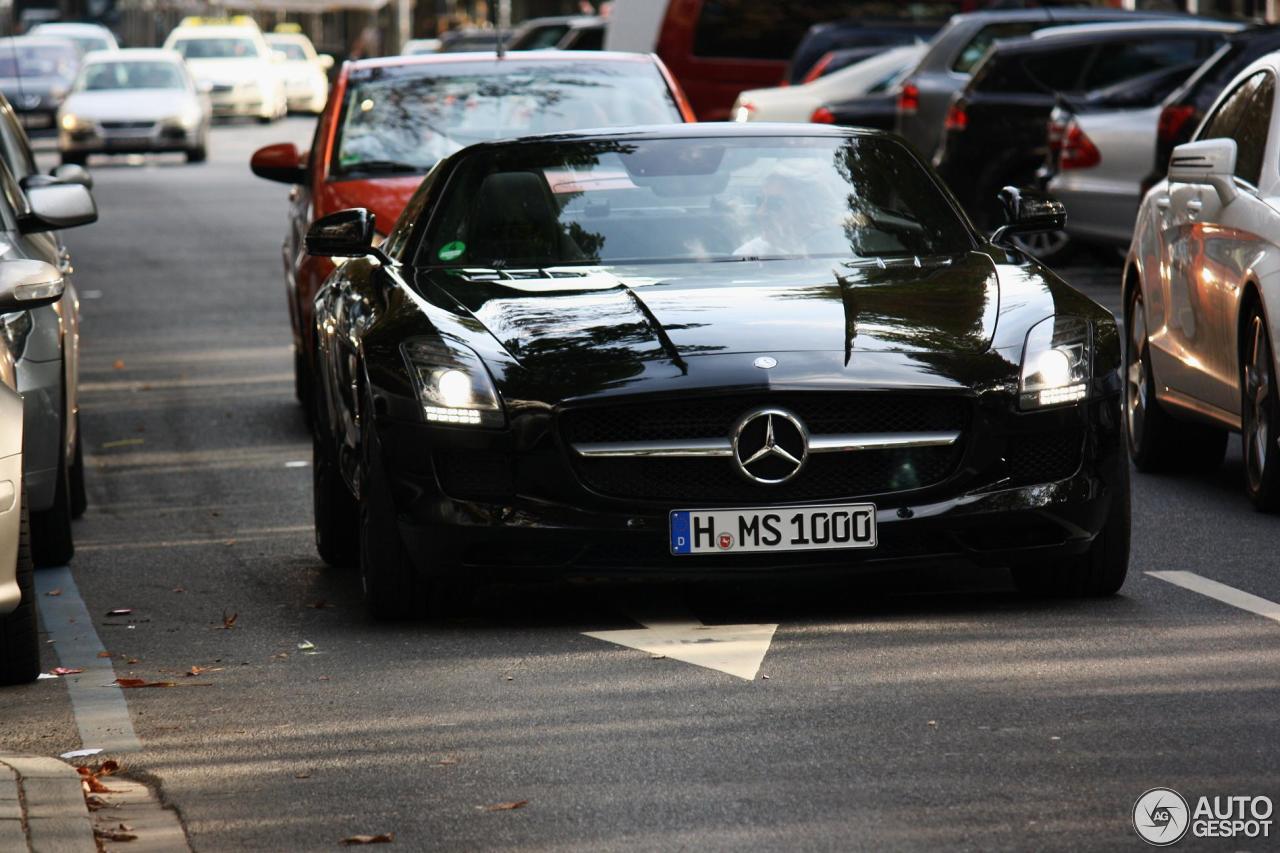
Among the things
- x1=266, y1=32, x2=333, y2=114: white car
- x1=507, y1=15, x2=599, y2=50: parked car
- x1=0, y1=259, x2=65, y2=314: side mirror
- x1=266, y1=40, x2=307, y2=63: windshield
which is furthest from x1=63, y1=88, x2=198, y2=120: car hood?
x1=0, y1=259, x2=65, y2=314: side mirror

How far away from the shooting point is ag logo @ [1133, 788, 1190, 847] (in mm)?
4852

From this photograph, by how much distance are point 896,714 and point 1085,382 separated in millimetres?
1551

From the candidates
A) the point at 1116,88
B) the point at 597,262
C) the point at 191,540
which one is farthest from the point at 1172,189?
the point at 1116,88

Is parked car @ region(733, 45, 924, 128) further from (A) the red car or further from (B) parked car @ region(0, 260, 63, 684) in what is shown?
(B) parked car @ region(0, 260, 63, 684)

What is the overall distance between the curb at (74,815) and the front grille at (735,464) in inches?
70.8

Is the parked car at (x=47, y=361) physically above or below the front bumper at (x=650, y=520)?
below

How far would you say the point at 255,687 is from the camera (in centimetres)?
664

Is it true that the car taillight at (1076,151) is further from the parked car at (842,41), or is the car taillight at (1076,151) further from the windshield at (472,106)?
the parked car at (842,41)

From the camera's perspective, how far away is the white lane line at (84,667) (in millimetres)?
6164

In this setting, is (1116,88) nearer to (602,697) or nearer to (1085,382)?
(1085,382)

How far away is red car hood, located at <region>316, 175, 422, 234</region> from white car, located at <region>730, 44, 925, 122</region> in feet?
38.0

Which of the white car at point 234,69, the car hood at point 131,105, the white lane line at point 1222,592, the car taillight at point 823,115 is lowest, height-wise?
the white car at point 234,69

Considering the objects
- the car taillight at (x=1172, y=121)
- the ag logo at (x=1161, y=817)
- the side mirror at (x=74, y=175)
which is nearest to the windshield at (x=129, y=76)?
the car taillight at (x=1172, y=121)

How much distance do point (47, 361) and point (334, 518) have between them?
42.9 inches
